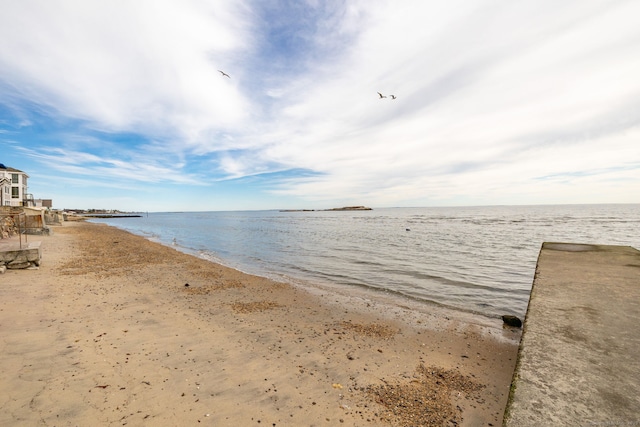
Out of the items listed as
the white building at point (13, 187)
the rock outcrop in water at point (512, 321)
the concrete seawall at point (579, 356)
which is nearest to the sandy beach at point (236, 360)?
the rock outcrop in water at point (512, 321)

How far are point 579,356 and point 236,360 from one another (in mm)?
5333

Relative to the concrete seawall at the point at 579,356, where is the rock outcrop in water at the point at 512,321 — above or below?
below

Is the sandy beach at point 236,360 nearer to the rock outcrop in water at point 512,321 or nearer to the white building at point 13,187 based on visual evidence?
the rock outcrop in water at point 512,321

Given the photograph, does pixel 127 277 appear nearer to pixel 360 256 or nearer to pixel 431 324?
pixel 431 324

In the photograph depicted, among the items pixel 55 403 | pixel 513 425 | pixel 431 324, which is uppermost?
pixel 513 425

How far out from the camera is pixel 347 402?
4.42m

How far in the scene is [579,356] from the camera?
12.2ft

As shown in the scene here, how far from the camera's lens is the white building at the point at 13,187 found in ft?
137

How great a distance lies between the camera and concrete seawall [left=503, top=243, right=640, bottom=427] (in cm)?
276

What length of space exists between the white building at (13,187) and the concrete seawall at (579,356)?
58.5 meters

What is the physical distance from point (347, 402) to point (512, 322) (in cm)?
673

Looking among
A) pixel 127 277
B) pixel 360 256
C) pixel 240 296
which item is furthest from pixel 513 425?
pixel 360 256

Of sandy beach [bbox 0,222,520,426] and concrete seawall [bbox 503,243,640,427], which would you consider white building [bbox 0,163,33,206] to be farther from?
concrete seawall [bbox 503,243,640,427]

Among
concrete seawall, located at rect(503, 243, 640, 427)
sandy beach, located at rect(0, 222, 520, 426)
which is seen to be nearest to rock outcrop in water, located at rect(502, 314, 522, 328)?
sandy beach, located at rect(0, 222, 520, 426)
